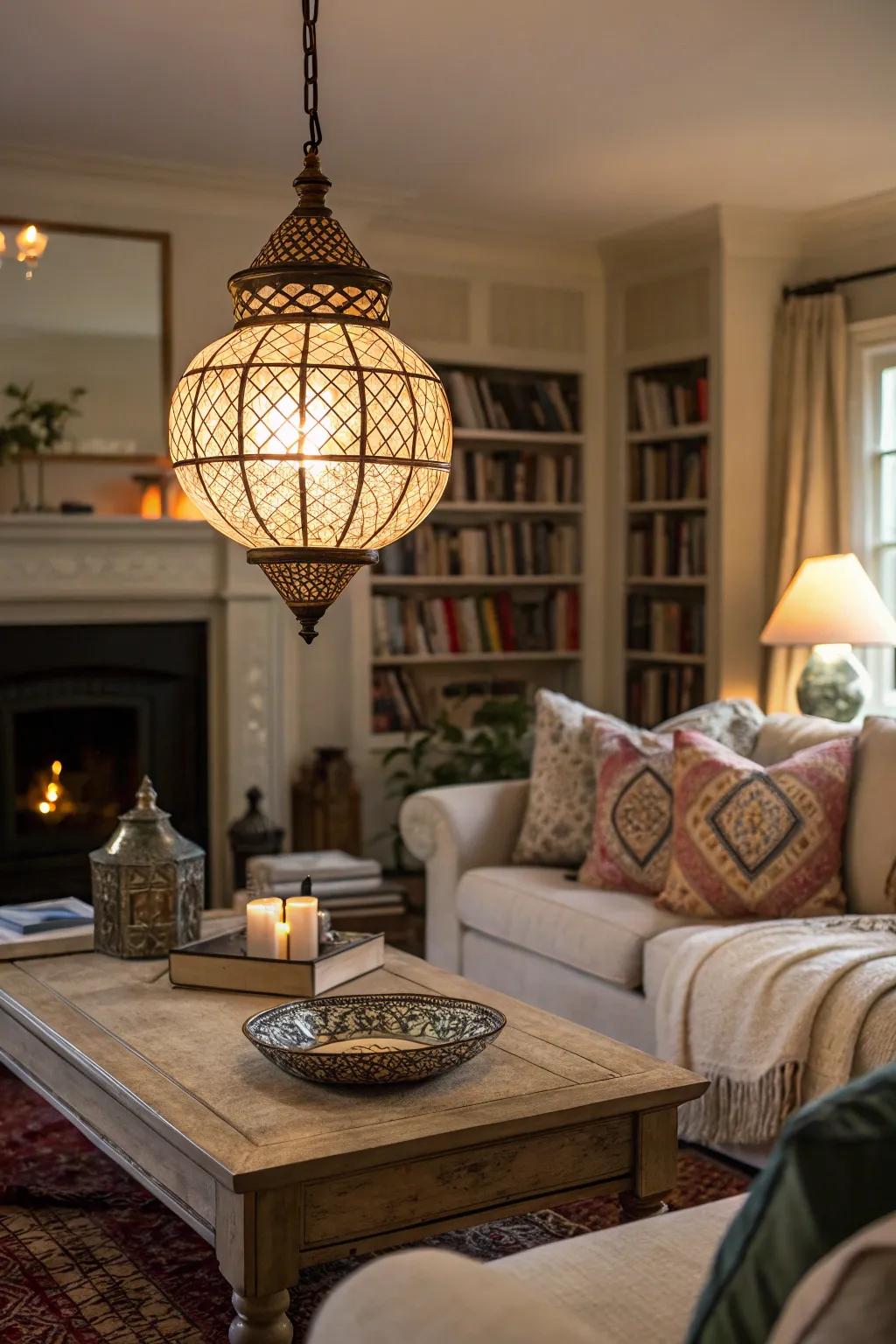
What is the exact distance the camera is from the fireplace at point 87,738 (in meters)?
5.20

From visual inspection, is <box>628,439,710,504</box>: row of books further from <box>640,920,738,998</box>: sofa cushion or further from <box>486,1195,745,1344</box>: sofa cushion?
<box>486,1195,745,1344</box>: sofa cushion

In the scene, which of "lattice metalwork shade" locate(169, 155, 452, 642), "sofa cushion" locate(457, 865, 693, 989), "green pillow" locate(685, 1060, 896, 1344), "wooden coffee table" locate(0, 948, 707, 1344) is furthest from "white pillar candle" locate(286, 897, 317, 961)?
"green pillow" locate(685, 1060, 896, 1344)

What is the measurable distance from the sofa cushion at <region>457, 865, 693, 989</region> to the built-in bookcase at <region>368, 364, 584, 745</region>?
184 centimetres

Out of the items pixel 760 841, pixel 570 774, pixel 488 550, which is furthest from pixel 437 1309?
pixel 488 550

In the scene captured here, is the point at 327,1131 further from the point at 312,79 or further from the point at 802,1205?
the point at 312,79

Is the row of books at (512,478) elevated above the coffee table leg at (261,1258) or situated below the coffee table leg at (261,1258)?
above

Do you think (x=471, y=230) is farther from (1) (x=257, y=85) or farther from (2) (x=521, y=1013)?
(2) (x=521, y=1013)

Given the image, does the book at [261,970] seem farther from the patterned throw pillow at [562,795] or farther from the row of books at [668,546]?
the row of books at [668,546]

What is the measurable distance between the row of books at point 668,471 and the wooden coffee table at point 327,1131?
3631 millimetres

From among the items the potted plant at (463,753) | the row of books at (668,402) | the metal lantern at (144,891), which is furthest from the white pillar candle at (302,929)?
the row of books at (668,402)

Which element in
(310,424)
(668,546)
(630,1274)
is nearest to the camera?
(630,1274)

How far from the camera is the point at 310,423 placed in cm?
218

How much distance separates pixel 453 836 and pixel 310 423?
7.50ft

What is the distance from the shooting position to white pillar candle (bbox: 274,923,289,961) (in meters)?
2.83
